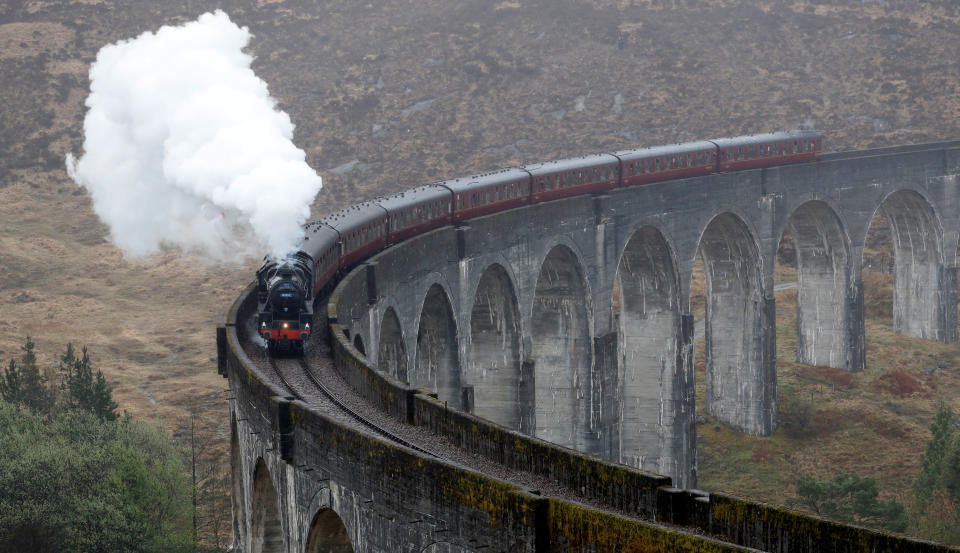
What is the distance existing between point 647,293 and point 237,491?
2941cm

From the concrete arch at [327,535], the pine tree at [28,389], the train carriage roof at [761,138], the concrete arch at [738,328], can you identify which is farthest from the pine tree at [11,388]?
the train carriage roof at [761,138]

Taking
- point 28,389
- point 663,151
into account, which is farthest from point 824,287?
point 28,389

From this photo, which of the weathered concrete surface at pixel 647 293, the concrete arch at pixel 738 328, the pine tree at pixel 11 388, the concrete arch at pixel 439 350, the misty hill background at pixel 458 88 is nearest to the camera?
the concrete arch at pixel 439 350

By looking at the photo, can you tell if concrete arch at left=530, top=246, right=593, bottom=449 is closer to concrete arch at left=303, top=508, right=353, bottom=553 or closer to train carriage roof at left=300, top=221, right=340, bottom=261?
train carriage roof at left=300, top=221, right=340, bottom=261

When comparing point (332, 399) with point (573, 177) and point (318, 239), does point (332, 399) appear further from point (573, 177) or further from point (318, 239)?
point (573, 177)

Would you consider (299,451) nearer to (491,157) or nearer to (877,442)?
(877,442)

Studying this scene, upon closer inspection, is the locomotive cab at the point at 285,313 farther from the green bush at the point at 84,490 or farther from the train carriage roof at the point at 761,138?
the train carriage roof at the point at 761,138

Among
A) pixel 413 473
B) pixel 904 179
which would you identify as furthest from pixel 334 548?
pixel 904 179

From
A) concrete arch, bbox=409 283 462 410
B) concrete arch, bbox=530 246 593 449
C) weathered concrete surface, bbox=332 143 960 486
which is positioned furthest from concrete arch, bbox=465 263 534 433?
concrete arch, bbox=530 246 593 449

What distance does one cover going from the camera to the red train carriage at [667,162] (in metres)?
55.8

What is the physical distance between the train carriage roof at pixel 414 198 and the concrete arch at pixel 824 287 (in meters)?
25.5

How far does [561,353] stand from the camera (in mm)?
52531

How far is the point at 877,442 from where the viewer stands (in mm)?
60094

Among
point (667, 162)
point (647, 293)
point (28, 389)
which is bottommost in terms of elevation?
point (28, 389)
